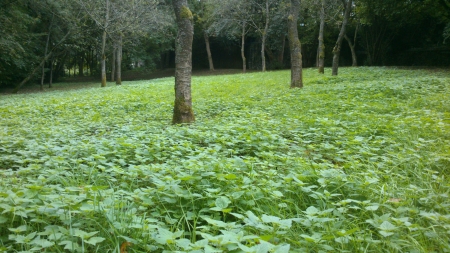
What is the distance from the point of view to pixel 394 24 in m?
25.5

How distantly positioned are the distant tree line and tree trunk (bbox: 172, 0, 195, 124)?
22.3ft

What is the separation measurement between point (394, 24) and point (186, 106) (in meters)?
25.1

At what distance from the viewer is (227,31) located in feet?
101

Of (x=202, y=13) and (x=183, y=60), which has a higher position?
(x=202, y=13)

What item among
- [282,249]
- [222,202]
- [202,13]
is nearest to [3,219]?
[222,202]

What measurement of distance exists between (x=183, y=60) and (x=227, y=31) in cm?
2574

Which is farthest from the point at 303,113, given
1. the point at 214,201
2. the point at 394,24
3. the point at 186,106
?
the point at 394,24

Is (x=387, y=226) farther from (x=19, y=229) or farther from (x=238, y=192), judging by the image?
(x=19, y=229)

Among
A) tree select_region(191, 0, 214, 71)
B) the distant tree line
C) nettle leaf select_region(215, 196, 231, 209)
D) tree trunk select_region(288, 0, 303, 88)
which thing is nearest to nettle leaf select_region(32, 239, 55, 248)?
nettle leaf select_region(215, 196, 231, 209)

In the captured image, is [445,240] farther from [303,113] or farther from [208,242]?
[303,113]

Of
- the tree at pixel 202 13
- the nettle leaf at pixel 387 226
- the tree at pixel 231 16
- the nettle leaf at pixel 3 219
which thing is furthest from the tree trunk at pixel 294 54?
the tree at pixel 202 13

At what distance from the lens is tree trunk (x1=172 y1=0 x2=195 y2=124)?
6395mm

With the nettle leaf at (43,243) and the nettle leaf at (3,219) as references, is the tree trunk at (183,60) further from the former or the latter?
the nettle leaf at (43,243)

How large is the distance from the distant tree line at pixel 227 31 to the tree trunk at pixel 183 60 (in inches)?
268
